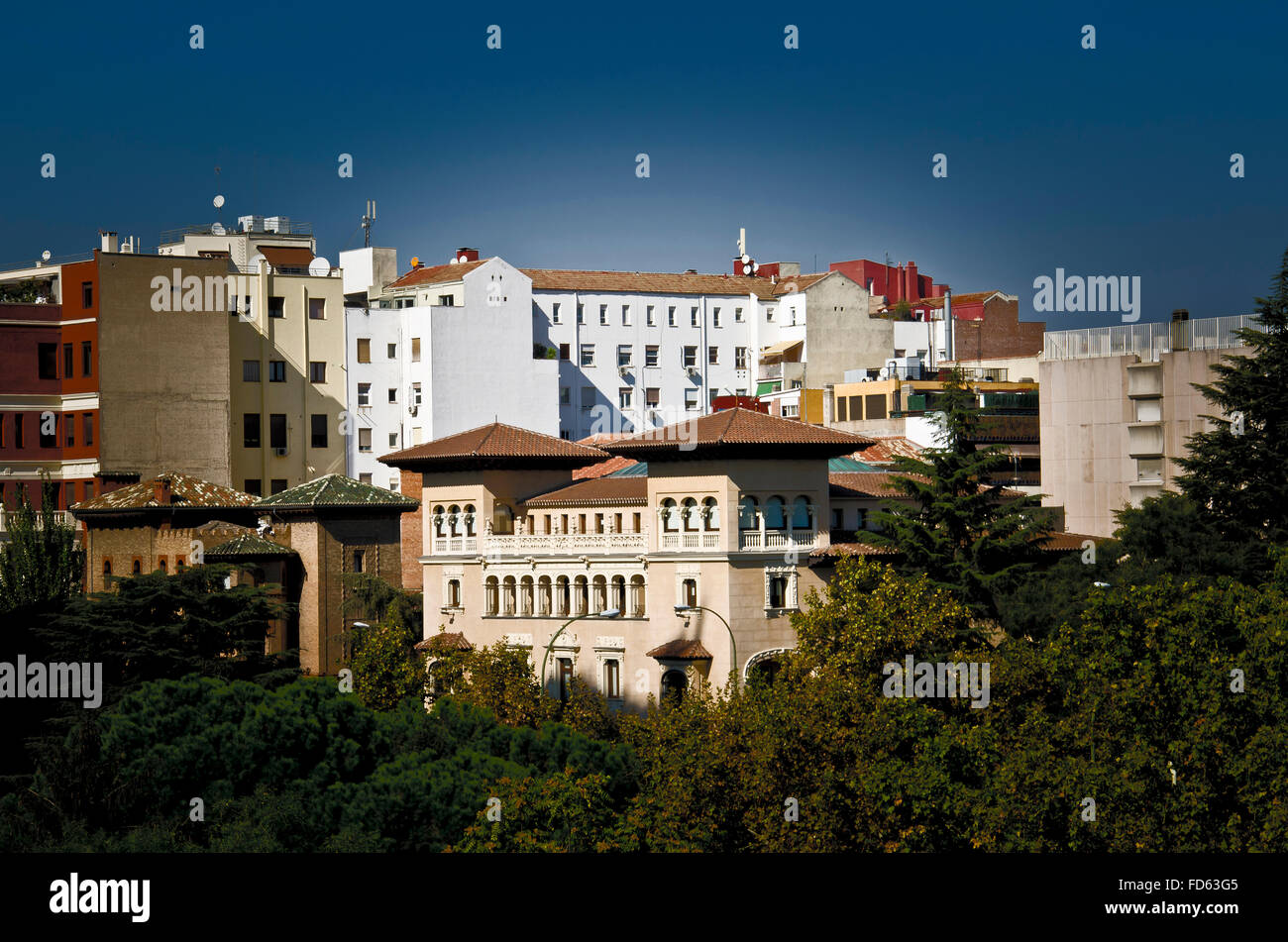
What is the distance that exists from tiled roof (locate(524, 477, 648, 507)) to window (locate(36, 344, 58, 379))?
33402 mm

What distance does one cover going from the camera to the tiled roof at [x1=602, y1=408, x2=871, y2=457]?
69.4 metres

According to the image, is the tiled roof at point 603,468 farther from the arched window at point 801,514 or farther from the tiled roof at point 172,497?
the tiled roof at point 172,497

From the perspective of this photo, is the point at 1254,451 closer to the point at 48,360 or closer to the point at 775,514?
the point at 775,514

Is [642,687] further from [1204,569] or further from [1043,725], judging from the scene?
[1043,725]

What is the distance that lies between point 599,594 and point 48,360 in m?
39.7

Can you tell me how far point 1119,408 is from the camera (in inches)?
3679

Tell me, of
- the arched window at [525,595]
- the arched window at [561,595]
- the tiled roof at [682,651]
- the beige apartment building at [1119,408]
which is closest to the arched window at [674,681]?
the tiled roof at [682,651]

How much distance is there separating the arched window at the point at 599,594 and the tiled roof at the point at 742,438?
5208 mm

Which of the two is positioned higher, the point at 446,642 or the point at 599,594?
the point at 599,594

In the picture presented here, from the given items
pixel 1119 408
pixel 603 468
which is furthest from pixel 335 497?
pixel 1119 408

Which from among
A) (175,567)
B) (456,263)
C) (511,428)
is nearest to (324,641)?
(175,567)

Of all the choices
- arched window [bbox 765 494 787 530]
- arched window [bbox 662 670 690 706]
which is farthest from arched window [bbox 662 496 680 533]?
arched window [bbox 662 670 690 706]

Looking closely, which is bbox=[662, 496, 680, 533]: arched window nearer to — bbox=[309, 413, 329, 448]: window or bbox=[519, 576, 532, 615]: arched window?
bbox=[519, 576, 532, 615]: arched window

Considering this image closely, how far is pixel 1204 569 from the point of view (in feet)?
207
